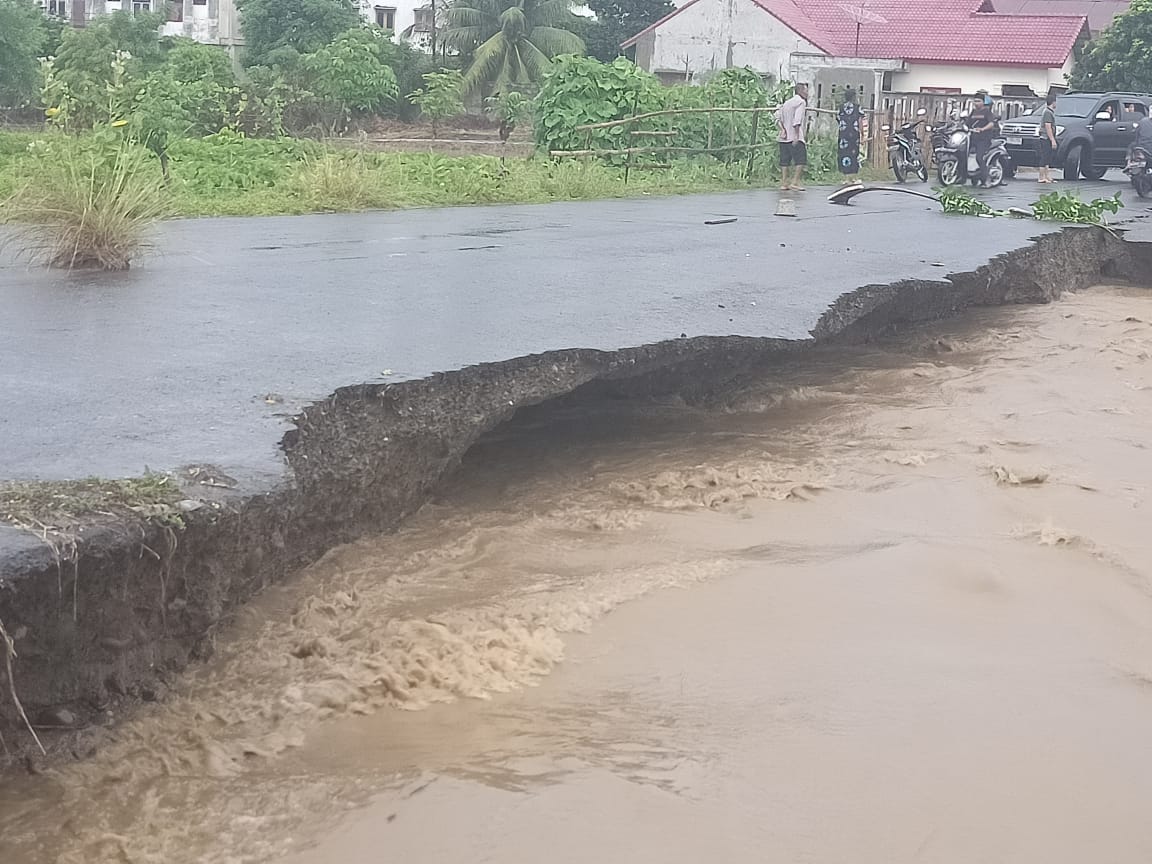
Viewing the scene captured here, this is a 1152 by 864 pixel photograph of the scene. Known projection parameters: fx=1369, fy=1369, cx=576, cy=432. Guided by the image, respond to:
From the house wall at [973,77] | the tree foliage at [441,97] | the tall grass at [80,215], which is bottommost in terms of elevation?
the tall grass at [80,215]

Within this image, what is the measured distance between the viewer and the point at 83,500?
3371 mm

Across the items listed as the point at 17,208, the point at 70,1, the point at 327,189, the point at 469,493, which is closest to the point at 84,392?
the point at 469,493

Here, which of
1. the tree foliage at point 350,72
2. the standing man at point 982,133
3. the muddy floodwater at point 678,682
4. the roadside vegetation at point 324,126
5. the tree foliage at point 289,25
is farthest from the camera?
the tree foliage at point 289,25

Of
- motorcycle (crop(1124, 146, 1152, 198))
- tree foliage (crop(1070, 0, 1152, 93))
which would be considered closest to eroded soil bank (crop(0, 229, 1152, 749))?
motorcycle (crop(1124, 146, 1152, 198))

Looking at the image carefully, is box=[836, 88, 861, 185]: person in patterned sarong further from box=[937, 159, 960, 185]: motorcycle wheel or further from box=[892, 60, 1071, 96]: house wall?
box=[892, 60, 1071, 96]: house wall

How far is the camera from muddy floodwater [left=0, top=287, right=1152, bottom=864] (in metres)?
3.10

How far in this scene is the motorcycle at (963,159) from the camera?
69.7 ft

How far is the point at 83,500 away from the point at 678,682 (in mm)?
1673

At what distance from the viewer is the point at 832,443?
647 cm

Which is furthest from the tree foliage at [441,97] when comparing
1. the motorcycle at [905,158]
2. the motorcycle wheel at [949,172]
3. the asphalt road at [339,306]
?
the asphalt road at [339,306]

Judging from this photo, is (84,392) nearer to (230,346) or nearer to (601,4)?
(230,346)

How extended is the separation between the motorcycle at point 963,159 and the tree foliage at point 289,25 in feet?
78.8

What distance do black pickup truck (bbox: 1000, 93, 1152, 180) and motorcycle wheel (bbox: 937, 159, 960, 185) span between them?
8.63 ft

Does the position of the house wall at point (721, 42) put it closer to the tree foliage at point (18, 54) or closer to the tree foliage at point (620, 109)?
the tree foliage at point (620, 109)
